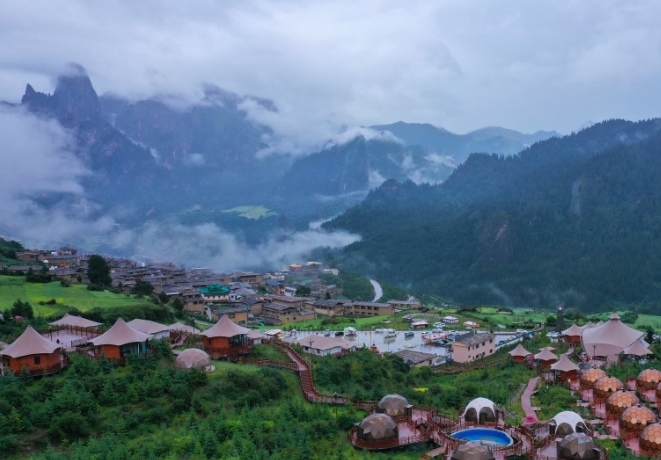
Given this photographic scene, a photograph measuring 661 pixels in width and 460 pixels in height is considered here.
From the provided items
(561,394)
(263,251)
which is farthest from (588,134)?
(561,394)

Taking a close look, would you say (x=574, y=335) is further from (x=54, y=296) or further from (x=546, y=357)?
(x=54, y=296)

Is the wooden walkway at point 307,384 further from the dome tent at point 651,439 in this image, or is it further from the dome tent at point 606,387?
the dome tent at point 606,387

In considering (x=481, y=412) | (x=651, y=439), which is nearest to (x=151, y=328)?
(x=481, y=412)

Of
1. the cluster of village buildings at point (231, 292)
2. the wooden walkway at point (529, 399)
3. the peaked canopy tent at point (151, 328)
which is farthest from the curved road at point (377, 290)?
the peaked canopy tent at point (151, 328)

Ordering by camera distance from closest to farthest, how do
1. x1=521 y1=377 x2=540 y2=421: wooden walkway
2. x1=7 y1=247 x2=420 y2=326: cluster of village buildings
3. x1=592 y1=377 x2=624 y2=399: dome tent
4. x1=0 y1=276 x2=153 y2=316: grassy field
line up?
x1=521 y1=377 x2=540 y2=421: wooden walkway < x1=592 y1=377 x2=624 y2=399: dome tent < x1=0 y1=276 x2=153 y2=316: grassy field < x1=7 y1=247 x2=420 y2=326: cluster of village buildings

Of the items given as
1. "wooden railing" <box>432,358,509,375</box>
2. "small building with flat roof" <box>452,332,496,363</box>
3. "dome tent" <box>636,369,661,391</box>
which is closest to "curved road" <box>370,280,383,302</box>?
"small building with flat roof" <box>452,332,496,363</box>

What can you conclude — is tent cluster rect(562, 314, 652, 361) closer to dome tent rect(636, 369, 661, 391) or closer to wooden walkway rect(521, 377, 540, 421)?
wooden walkway rect(521, 377, 540, 421)
